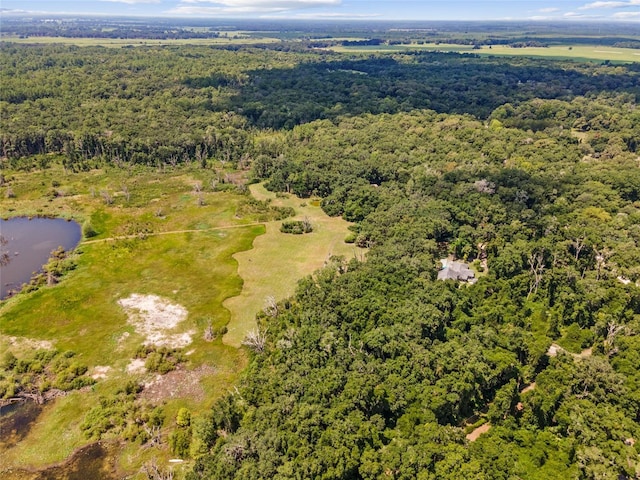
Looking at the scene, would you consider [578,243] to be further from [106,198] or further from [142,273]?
[106,198]

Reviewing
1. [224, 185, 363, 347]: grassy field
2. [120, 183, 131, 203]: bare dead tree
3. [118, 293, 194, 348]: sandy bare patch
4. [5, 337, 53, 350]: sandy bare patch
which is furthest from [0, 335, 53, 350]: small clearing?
[120, 183, 131, 203]: bare dead tree

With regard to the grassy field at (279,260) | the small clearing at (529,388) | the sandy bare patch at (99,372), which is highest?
the small clearing at (529,388)

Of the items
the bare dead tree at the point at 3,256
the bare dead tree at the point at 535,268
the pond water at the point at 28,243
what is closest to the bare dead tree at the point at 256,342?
the bare dead tree at the point at 535,268

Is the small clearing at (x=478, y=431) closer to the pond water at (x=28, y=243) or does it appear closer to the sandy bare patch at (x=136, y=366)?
the sandy bare patch at (x=136, y=366)

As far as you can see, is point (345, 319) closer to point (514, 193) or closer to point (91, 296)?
point (91, 296)

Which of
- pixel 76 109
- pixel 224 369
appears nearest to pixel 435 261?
pixel 224 369

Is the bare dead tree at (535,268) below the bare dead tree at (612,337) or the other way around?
the other way around

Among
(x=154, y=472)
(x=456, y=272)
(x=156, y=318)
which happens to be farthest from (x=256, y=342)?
(x=456, y=272)

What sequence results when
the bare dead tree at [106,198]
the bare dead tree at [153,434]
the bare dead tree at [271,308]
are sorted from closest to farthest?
the bare dead tree at [153,434]
the bare dead tree at [271,308]
the bare dead tree at [106,198]
